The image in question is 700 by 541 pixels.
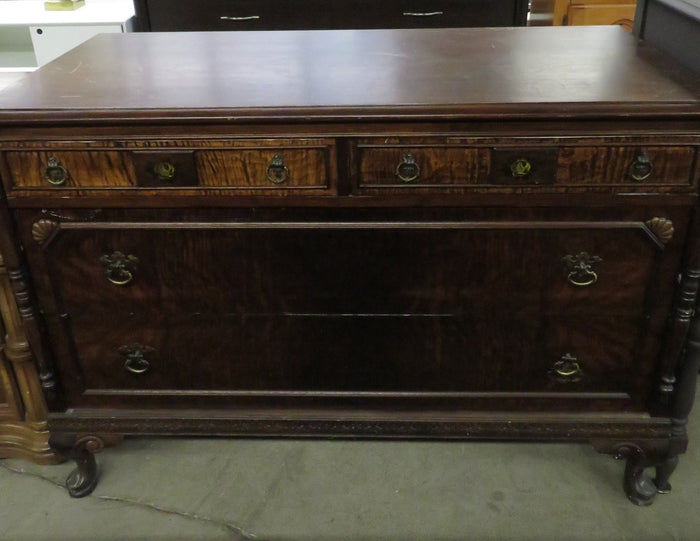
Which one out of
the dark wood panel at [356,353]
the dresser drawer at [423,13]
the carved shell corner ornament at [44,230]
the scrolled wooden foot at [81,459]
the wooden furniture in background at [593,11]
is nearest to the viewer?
the carved shell corner ornament at [44,230]

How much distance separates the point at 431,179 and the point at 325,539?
2.90 ft

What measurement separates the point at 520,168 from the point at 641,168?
0.22 m

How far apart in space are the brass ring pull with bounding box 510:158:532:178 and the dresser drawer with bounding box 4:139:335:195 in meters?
0.34

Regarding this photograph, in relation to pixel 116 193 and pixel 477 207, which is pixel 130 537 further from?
pixel 477 207

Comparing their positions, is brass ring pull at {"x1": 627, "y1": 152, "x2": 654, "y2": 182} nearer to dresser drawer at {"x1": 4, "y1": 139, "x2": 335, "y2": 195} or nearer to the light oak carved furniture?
dresser drawer at {"x1": 4, "y1": 139, "x2": 335, "y2": 195}

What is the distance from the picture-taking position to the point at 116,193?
1.33 meters

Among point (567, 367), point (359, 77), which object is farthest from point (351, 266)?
point (567, 367)

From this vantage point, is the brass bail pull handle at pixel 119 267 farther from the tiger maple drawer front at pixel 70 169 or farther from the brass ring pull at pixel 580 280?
the brass ring pull at pixel 580 280

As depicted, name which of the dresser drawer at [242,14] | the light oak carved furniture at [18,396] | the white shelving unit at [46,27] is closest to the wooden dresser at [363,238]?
the light oak carved furniture at [18,396]

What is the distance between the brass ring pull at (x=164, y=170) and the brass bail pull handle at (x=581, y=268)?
788 mm

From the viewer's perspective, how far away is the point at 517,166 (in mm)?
1272

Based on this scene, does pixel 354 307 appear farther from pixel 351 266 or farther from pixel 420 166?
pixel 420 166

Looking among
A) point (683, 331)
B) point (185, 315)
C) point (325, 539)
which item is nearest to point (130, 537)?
point (325, 539)

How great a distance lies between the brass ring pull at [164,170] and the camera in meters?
1.30
